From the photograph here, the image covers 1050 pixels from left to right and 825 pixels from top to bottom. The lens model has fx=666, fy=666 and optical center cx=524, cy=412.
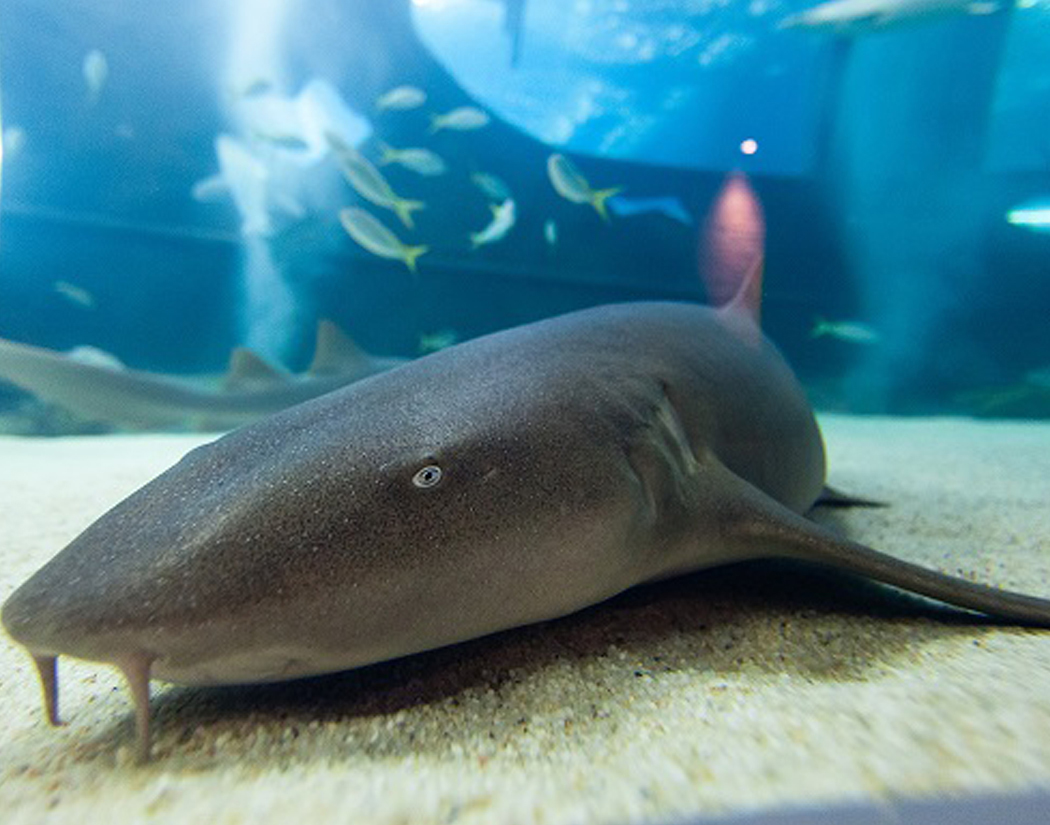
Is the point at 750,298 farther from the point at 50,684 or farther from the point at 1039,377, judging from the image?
the point at 1039,377

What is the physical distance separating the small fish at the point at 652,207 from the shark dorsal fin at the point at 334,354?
7.00 meters

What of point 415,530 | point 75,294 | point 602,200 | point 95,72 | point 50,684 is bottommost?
point 75,294

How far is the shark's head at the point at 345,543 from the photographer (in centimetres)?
113

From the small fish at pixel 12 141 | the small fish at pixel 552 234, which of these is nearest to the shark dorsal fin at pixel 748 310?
the small fish at pixel 552 234

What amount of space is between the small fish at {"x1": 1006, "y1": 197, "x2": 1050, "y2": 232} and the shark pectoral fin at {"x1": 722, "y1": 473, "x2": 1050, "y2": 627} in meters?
12.8

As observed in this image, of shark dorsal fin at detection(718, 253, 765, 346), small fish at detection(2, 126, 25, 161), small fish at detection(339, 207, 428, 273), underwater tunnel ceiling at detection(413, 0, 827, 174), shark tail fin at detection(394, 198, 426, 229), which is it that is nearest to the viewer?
shark dorsal fin at detection(718, 253, 765, 346)

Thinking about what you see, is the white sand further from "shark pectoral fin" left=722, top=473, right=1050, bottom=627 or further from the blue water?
the blue water

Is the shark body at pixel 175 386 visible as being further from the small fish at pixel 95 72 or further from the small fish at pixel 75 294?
the small fish at pixel 95 72

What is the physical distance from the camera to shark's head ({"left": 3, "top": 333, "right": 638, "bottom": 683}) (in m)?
1.13

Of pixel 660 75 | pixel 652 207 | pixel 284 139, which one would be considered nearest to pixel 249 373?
pixel 284 139

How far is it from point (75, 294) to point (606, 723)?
11.0 metres

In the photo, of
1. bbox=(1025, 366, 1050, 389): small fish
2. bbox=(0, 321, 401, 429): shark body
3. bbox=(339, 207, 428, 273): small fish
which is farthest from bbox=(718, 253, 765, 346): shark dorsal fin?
bbox=(1025, 366, 1050, 389): small fish

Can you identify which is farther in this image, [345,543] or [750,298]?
[750,298]

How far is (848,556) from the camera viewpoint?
1.70 meters
